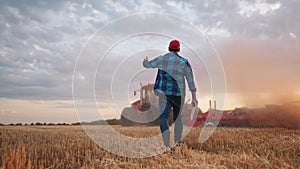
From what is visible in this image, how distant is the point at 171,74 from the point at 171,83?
6.7 inches

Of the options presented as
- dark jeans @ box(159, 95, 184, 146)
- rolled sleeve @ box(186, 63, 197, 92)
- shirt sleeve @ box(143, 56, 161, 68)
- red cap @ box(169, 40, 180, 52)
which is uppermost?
red cap @ box(169, 40, 180, 52)

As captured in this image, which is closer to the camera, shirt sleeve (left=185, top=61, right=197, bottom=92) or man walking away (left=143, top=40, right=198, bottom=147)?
man walking away (left=143, top=40, right=198, bottom=147)

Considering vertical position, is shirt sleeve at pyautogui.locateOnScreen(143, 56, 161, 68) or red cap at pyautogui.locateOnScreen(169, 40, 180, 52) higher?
red cap at pyautogui.locateOnScreen(169, 40, 180, 52)

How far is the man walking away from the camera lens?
19.6ft

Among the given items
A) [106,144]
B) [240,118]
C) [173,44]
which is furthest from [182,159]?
[240,118]

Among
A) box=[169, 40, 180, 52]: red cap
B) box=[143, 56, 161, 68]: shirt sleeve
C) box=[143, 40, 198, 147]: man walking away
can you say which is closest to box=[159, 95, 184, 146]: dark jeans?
box=[143, 40, 198, 147]: man walking away

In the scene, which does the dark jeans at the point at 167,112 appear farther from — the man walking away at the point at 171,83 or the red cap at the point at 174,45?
the red cap at the point at 174,45

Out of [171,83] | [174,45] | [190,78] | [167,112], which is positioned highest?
[174,45]

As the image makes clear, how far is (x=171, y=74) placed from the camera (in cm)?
602

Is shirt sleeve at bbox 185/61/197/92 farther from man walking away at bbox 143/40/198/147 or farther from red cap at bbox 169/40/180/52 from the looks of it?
red cap at bbox 169/40/180/52

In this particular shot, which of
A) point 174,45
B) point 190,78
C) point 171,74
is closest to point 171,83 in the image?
point 171,74

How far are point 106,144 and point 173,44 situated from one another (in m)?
2.32

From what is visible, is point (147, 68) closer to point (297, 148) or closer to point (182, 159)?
point (182, 159)

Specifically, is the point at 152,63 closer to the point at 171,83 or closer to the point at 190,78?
the point at 171,83
